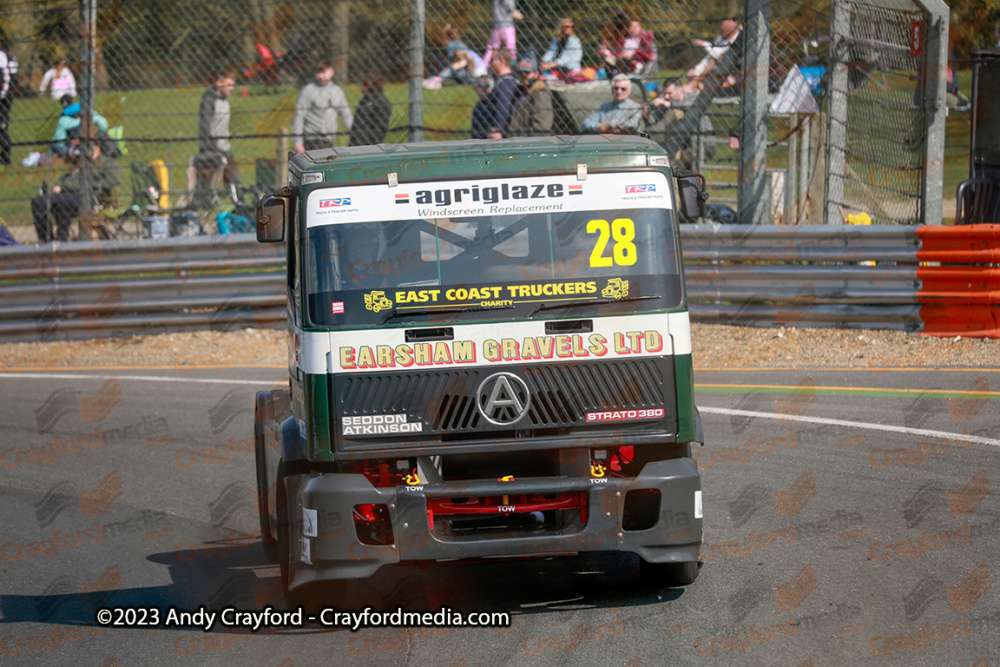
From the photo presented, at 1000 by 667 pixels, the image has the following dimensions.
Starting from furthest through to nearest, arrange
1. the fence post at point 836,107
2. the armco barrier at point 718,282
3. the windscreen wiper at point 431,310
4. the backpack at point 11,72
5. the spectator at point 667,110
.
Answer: the backpack at point 11,72 → the spectator at point 667,110 → the fence post at point 836,107 → the armco barrier at point 718,282 → the windscreen wiper at point 431,310

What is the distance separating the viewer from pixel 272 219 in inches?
237

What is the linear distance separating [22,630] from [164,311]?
26.9 ft

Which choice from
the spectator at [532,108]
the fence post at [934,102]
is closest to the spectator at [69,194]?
the spectator at [532,108]

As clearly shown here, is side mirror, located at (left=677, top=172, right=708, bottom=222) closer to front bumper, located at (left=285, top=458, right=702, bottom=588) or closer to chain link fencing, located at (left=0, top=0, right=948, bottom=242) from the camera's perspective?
front bumper, located at (left=285, top=458, right=702, bottom=588)

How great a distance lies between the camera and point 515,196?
576 cm

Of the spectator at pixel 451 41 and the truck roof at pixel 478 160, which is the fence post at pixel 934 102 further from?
the truck roof at pixel 478 160

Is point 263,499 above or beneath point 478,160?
beneath

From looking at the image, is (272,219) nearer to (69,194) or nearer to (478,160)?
(478,160)

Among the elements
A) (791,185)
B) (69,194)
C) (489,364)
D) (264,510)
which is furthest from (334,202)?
(791,185)

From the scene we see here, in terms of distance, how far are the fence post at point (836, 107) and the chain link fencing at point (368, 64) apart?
20cm

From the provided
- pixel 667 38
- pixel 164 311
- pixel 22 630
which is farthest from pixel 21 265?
pixel 22 630

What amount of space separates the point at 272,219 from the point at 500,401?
1490mm

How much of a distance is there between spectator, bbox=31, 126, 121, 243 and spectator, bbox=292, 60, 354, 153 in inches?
94.8

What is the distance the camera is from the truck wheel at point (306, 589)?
5.93m
